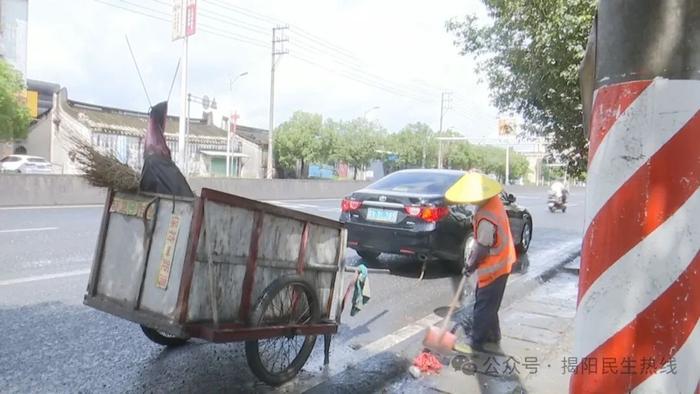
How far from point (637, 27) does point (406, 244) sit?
5.53m

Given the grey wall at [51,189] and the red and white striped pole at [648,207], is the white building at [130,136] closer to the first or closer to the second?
the grey wall at [51,189]

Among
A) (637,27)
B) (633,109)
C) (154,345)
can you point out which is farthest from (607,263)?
(154,345)

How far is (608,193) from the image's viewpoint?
5.80ft

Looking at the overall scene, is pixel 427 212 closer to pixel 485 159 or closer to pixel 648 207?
pixel 648 207

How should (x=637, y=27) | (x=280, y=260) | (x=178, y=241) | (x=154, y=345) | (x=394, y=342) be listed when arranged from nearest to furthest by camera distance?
(x=637, y=27) → (x=178, y=241) → (x=280, y=260) → (x=154, y=345) → (x=394, y=342)

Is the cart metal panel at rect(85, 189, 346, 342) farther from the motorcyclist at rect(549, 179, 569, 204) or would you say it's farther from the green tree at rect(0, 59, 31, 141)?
the green tree at rect(0, 59, 31, 141)

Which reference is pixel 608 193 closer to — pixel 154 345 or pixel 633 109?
pixel 633 109

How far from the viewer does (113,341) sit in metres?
4.44

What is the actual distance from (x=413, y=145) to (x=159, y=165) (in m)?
48.7

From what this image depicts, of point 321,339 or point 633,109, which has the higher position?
point 633,109

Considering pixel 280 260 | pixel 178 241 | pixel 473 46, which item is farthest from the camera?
pixel 473 46

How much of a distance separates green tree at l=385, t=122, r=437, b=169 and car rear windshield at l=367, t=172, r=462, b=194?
4096 centimetres

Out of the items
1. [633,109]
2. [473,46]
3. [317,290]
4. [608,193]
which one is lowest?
[317,290]

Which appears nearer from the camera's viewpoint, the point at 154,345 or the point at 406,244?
the point at 154,345
